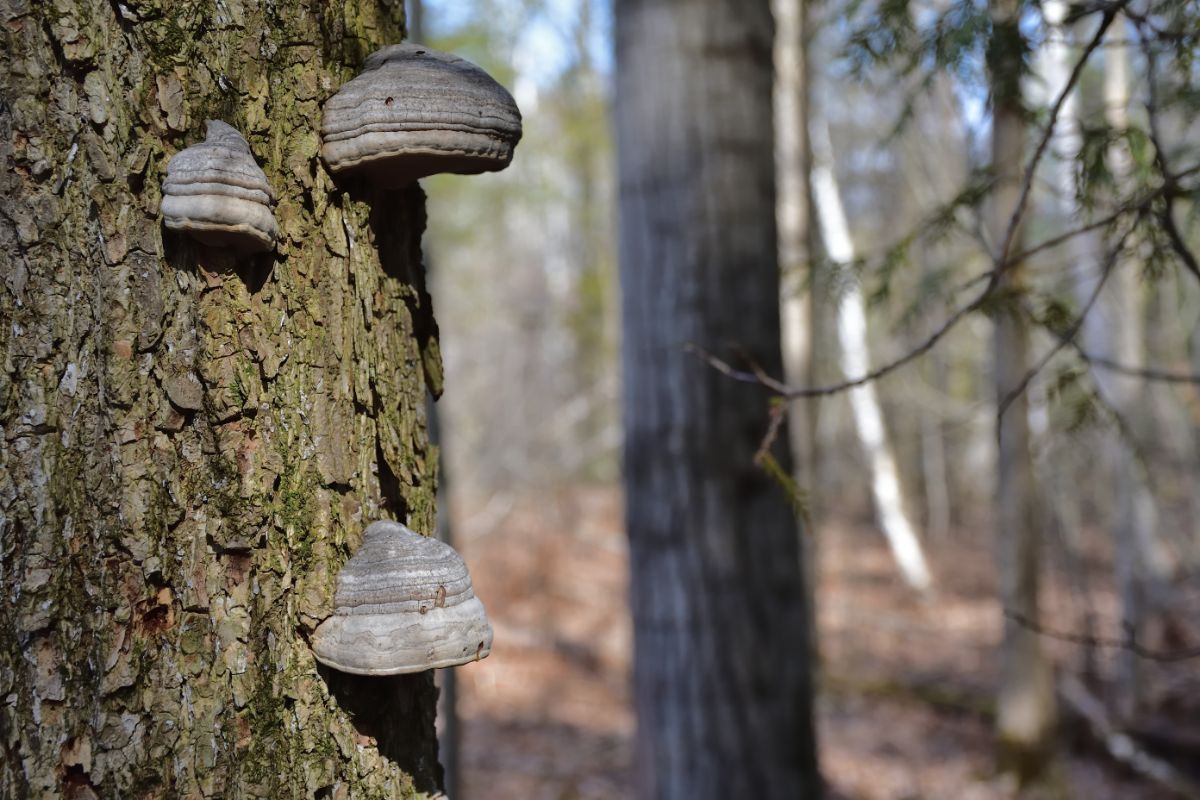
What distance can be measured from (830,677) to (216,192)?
957 cm

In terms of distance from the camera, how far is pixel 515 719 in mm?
8516

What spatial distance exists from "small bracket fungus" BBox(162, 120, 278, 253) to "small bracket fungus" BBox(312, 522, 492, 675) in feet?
1.47

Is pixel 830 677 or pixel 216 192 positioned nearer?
pixel 216 192

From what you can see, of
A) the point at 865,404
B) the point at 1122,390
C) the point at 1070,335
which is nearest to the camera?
the point at 1070,335

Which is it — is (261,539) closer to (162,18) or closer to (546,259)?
(162,18)

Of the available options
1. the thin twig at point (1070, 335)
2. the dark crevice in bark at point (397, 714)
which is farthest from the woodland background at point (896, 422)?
the dark crevice in bark at point (397, 714)

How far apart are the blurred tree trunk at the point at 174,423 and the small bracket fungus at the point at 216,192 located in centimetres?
5

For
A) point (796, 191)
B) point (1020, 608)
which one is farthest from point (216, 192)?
point (796, 191)

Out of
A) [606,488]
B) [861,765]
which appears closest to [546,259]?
[606,488]

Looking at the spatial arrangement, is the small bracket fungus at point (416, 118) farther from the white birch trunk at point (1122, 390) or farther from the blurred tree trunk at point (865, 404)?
the blurred tree trunk at point (865, 404)

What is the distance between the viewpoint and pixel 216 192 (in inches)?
42.6

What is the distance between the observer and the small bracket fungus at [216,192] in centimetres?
108

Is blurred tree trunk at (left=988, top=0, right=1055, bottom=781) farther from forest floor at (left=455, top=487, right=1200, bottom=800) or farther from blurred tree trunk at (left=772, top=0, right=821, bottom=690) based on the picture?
blurred tree trunk at (left=772, top=0, right=821, bottom=690)

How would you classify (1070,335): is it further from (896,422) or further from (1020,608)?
(896,422)
